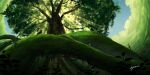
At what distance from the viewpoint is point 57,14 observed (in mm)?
20656

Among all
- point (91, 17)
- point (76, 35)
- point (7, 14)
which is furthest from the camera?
point (91, 17)

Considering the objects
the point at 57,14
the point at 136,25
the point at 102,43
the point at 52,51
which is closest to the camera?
the point at 52,51

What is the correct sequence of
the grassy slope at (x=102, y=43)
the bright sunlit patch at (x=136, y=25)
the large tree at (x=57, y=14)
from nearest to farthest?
the grassy slope at (x=102, y=43)
the bright sunlit patch at (x=136, y=25)
the large tree at (x=57, y=14)

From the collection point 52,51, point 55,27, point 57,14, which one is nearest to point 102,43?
point 52,51

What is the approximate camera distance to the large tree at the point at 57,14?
66.5 feet

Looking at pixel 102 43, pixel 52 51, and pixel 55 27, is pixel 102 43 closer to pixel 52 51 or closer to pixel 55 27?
pixel 52 51

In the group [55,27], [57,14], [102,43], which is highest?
[57,14]

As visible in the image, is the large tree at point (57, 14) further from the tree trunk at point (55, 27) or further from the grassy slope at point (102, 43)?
the grassy slope at point (102, 43)

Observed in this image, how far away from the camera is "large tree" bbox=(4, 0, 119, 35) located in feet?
66.5

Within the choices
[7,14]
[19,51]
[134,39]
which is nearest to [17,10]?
[7,14]

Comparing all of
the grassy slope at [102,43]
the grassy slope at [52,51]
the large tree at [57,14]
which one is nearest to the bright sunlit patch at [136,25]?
the large tree at [57,14]

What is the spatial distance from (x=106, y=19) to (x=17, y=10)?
5.96 metres

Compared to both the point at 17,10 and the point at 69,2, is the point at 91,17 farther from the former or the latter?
the point at 17,10

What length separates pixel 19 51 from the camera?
18.0 feet
